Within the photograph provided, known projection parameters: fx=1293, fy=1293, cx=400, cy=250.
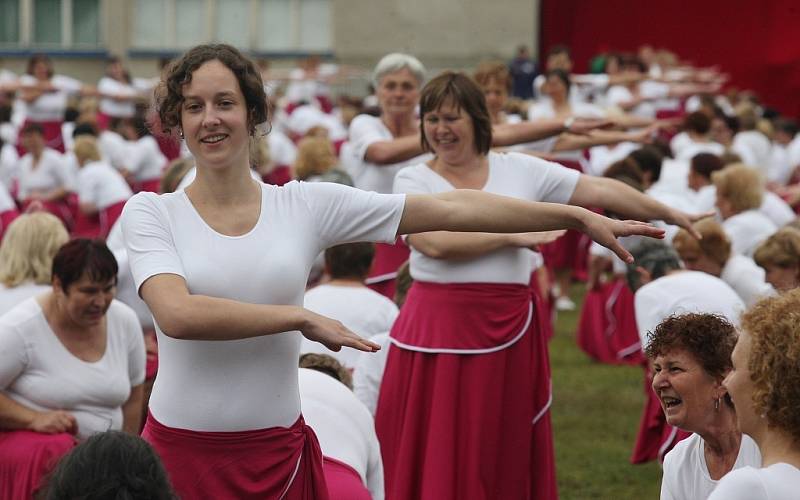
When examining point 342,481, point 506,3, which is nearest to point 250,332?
point 342,481

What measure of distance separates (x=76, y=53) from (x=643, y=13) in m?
12.7

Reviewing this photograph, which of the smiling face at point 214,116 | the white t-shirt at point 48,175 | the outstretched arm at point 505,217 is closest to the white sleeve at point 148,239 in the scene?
the smiling face at point 214,116

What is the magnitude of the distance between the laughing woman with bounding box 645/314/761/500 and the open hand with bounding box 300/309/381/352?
3.32ft

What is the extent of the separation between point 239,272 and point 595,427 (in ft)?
16.0

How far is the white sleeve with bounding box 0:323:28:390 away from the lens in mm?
4578

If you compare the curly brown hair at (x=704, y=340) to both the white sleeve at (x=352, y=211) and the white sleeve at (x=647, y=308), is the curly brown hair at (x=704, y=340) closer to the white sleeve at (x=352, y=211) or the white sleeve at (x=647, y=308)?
the white sleeve at (x=352, y=211)

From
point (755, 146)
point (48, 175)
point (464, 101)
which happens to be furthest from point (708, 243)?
point (48, 175)

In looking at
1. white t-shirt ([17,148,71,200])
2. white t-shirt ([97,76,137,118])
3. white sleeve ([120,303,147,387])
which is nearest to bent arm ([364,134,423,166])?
white sleeve ([120,303,147,387])

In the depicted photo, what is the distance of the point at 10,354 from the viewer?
459 cm

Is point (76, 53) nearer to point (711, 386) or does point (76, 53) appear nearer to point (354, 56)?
point (354, 56)

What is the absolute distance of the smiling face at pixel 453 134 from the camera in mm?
4758

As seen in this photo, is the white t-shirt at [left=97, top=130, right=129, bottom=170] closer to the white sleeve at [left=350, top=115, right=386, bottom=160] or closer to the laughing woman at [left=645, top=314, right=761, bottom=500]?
the white sleeve at [left=350, top=115, right=386, bottom=160]

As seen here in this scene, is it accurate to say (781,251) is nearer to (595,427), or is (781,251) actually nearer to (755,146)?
(595,427)

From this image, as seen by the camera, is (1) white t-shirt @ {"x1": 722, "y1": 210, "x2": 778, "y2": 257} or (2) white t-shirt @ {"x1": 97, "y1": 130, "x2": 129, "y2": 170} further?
(2) white t-shirt @ {"x1": 97, "y1": 130, "x2": 129, "y2": 170}
